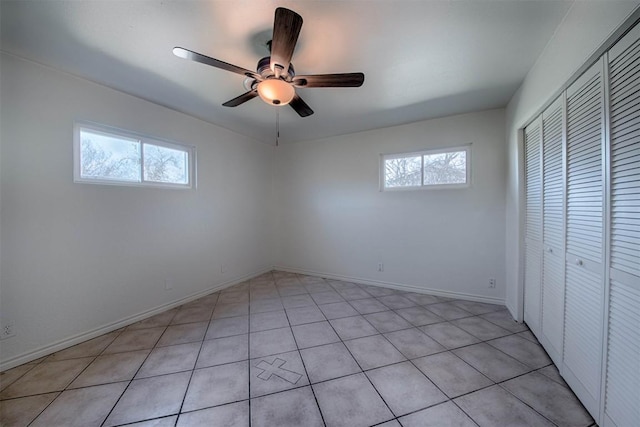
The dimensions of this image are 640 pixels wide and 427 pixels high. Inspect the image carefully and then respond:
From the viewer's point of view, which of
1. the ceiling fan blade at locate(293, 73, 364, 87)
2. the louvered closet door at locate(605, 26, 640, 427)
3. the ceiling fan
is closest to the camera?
the louvered closet door at locate(605, 26, 640, 427)

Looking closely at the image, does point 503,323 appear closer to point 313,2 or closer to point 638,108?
point 638,108

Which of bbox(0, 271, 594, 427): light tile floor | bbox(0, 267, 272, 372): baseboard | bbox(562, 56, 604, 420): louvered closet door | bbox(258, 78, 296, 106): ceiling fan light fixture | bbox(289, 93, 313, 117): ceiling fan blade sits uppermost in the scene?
bbox(289, 93, 313, 117): ceiling fan blade

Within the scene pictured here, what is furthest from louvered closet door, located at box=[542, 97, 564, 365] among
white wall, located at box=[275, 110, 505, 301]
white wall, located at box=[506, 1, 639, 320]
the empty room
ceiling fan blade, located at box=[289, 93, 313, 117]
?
ceiling fan blade, located at box=[289, 93, 313, 117]

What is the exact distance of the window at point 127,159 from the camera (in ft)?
7.27

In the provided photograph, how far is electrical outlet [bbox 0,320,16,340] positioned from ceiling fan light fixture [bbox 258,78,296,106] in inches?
101

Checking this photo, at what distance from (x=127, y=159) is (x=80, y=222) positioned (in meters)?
0.77

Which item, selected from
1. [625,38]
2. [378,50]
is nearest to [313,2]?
[378,50]

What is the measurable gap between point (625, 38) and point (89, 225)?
3.86 meters

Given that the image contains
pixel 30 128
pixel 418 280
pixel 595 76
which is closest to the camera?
pixel 595 76

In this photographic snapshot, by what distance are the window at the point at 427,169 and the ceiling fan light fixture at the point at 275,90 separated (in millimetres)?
2206

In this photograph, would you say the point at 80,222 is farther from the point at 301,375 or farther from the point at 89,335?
the point at 301,375

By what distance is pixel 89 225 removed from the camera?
7.20ft

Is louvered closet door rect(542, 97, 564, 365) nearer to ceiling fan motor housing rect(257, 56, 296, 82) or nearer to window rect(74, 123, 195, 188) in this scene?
ceiling fan motor housing rect(257, 56, 296, 82)

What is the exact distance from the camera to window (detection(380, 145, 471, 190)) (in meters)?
3.10
